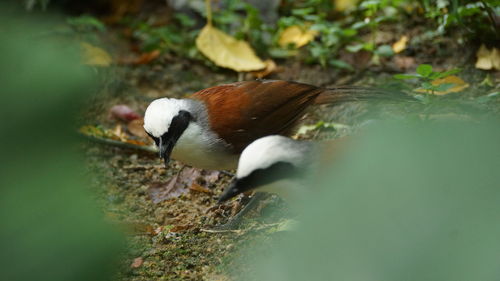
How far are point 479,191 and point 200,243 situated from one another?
7.27ft

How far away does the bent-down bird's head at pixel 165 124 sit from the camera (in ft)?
11.3

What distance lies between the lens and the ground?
9.39 ft

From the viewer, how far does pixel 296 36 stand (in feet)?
19.8

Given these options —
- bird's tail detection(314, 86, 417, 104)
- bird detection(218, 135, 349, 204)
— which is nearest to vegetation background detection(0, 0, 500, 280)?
bird's tail detection(314, 86, 417, 104)

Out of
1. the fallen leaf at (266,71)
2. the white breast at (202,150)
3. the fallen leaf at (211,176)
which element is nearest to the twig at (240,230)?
the white breast at (202,150)

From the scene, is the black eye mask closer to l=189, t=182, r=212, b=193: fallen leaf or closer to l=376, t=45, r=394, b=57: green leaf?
l=189, t=182, r=212, b=193: fallen leaf

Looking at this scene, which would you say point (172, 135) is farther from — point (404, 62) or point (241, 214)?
point (404, 62)

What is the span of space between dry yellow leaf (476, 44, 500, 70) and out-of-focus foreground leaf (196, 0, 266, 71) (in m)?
1.92

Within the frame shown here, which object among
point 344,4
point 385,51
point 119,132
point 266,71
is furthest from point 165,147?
point 344,4

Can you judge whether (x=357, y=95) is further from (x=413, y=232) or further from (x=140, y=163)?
(x=413, y=232)

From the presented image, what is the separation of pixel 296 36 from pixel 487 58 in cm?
201

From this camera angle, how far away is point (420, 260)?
1104mm

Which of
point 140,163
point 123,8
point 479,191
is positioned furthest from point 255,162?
point 123,8

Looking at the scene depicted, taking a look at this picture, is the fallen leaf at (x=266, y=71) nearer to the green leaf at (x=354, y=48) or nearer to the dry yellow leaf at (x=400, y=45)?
the green leaf at (x=354, y=48)
